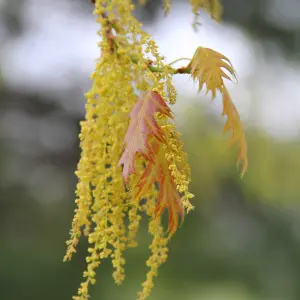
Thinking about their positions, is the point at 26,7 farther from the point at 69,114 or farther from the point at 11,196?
the point at 11,196

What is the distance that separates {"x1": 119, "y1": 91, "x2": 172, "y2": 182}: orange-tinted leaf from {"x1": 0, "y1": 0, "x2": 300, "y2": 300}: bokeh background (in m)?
5.22

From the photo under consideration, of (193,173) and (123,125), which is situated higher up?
(193,173)

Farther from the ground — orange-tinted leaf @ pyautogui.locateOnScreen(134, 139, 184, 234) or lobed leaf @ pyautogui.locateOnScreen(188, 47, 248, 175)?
lobed leaf @ pyautogui.locateOnScreen(188, 47, 248, 175)

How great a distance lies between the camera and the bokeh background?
6238mm

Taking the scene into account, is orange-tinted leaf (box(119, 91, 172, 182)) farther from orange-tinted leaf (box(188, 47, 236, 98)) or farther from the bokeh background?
the bokeh background

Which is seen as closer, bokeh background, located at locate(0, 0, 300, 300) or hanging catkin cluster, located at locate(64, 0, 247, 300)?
hanging catkin cluster, located at locate(64, 0, 247, 300)

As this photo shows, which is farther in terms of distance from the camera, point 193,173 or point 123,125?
point 193,173

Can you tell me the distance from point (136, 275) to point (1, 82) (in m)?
2.54

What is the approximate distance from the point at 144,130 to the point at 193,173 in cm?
540

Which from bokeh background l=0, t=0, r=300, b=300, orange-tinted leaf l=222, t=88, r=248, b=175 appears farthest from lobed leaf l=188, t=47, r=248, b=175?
bokeh background l=0, t=0, r=300, b=300

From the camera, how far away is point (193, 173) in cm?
615

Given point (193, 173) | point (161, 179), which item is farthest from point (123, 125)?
point (193, 173)

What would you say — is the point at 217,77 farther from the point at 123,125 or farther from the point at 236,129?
the point at 123,125

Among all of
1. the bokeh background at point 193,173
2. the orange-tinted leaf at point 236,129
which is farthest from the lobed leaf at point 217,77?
the bokeh background at point 193,173
